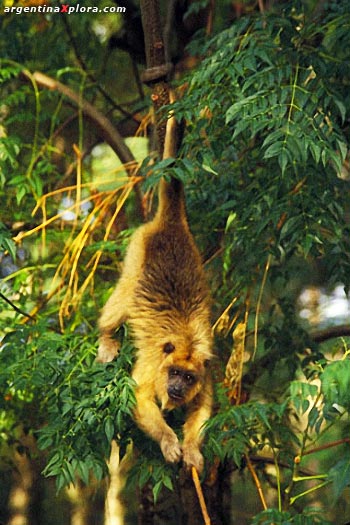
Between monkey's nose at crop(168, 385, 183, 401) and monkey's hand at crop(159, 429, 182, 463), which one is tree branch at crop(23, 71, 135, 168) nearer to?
monkey's nose at crop(168, 385, 183, 401)

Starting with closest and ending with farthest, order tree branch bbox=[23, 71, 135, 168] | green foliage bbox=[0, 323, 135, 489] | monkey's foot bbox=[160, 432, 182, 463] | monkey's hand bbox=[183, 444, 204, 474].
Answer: green foliage bbox=[0, 323, 135, 489], monkey's foot bbox=[160, 432, 182, 463], monkey's hand bbox=[183, 444, 204, 474], tree branch bbox=[23, 71, 135, 168]

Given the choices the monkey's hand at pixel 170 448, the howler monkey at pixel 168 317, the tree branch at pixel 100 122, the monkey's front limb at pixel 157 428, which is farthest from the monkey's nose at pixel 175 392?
the tree branch at pixel 100 122

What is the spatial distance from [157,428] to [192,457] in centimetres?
25

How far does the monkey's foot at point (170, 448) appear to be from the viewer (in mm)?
4285

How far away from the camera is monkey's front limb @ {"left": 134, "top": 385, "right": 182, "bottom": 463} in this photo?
4.30m

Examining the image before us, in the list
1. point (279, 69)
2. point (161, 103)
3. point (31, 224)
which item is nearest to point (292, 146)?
point (279, 69)

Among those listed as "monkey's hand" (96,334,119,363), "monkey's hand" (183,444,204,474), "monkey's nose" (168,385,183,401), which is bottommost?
"monkey's hand" (183,444,204,474)

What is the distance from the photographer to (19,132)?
25.8ft

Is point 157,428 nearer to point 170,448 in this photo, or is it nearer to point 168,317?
point 170,448

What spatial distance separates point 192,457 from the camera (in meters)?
4.45

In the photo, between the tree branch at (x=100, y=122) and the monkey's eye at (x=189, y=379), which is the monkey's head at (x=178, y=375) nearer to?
the monkey's eye at (x=189, y=379)

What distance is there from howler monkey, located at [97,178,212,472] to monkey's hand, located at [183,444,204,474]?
0.20 feet

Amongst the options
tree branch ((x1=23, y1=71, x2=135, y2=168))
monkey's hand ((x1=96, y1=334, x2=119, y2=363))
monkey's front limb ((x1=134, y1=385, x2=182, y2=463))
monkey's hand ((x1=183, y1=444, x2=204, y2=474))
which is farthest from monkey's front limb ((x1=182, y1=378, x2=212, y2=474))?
tree branch ((x1=23, y1=71, x2=135, y2=168))

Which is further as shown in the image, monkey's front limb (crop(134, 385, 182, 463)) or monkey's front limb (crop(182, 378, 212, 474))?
monkey's front limb (crop(182, 378, 212, 474))
